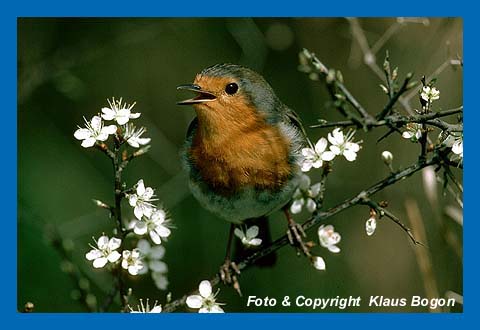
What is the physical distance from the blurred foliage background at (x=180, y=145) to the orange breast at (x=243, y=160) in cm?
64

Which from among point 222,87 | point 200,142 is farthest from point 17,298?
point 222,87

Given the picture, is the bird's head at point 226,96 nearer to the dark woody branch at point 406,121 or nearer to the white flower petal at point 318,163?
the white flower petal at point 318,163

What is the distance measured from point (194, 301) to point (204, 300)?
5cm

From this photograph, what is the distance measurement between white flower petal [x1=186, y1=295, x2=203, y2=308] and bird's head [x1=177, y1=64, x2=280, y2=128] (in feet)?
2.71

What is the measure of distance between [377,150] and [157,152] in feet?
4.18

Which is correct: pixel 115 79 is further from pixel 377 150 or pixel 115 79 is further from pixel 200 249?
pixel 377 150

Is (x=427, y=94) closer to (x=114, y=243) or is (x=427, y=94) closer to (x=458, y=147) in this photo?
(x=458, y=147)

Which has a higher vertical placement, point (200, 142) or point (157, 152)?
point (157, 152)

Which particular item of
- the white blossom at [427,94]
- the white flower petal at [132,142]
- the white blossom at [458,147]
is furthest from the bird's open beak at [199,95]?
the white blossom at [458,147]

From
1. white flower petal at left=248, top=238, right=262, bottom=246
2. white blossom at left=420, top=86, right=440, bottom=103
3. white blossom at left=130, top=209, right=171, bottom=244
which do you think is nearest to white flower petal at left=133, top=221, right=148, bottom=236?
white blossom at left=130, top=209, right=171, bottom=244

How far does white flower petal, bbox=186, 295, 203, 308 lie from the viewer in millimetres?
3488

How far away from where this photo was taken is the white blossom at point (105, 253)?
3350mm

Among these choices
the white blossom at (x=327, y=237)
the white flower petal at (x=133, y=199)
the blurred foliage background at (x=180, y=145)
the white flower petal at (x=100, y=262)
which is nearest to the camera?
the white flower petal at (x=133, y=199)

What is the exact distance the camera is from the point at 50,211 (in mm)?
4734
